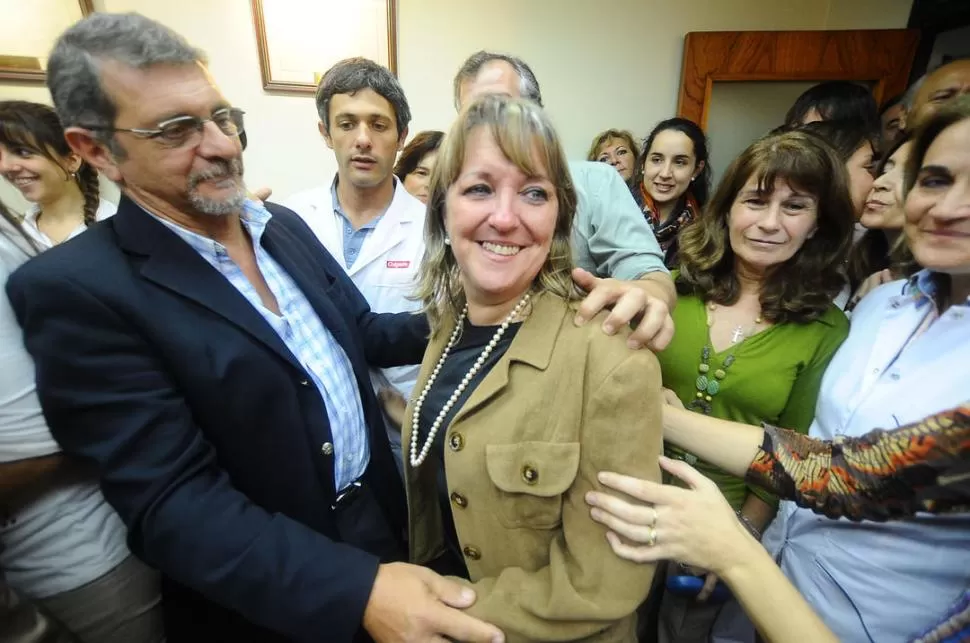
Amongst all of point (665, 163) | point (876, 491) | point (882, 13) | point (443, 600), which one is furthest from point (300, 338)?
point (882, 13)

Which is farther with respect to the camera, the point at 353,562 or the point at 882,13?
the point at 882,13

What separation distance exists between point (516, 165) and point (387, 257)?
110 cm

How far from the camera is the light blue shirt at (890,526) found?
938 millimetres

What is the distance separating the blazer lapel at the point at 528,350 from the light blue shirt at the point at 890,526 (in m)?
0.83

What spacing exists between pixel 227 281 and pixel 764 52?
12.4 feet

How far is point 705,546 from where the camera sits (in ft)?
2.81

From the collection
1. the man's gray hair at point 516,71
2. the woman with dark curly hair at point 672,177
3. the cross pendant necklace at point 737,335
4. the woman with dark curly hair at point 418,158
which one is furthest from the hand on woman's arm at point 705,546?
the woman with dark curly hair at point 418,158

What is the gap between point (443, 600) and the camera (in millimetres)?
923

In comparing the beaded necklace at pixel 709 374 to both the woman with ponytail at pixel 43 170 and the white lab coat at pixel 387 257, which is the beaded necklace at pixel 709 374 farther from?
the woman with ponytail at pixel 43 170

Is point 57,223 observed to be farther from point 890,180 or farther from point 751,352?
point 890,180

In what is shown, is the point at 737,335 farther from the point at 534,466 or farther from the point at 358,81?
the point at 358,81

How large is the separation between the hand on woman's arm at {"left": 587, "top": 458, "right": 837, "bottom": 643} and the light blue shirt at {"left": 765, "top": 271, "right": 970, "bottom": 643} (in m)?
0.36

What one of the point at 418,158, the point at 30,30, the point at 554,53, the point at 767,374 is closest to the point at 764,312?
the point at 767,374

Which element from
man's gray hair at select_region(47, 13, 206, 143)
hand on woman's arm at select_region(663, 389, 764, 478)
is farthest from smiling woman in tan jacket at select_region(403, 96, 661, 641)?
man's gray hair at select_region(47, 13, 206, 143)
